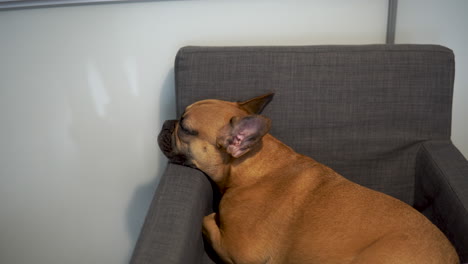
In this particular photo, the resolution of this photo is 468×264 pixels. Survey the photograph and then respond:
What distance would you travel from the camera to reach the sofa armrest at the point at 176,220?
1530 millimetres

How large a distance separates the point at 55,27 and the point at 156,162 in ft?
2.86

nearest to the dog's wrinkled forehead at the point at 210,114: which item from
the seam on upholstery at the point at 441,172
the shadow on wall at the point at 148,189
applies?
the shadow on wall at the point at 148,189

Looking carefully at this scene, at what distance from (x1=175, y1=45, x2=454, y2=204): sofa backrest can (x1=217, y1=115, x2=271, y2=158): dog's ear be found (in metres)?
0.32

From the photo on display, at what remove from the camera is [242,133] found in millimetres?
1734

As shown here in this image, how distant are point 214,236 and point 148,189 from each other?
97cm

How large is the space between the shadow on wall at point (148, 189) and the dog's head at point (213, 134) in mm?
537

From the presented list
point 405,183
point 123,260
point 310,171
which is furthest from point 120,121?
point 405,183

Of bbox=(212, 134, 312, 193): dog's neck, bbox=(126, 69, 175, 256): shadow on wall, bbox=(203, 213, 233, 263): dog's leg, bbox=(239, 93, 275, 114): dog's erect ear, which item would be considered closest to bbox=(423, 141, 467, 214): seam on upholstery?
bbox=(212, 134, 312, 193): dog's neck

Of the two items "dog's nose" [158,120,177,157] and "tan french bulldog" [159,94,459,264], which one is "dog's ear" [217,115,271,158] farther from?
"dog's nose" [158,120,177,157]

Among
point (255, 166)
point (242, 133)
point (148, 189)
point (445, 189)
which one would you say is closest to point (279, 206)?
point (255, 166)

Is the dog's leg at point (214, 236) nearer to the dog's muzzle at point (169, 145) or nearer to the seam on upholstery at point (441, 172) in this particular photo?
the dog's muzzle at point (169, 145)

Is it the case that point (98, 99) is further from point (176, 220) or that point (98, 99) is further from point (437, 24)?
point (437, 24)

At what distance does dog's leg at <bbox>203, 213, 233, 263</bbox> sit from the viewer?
5.88ft

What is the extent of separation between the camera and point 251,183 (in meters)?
1.85
